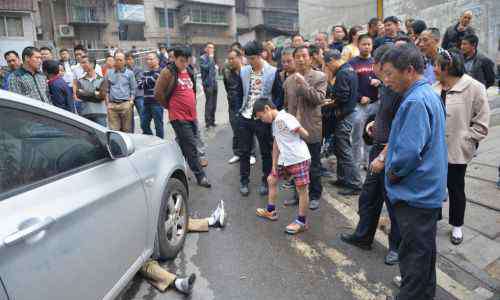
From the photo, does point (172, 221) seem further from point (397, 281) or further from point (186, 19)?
point (186, 19)

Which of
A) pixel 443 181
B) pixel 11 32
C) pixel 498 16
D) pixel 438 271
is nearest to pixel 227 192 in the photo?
pixel 438 271

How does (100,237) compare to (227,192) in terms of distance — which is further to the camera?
(227,192)

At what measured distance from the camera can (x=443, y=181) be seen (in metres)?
2.22

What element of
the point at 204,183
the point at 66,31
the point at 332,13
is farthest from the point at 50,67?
the point at 66,31

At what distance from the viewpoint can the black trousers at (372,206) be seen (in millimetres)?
3131

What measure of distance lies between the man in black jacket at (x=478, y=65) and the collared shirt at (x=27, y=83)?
5.73 meters

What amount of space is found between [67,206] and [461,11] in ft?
50.3

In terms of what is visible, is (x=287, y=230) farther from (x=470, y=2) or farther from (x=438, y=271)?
(x=470, y=2)

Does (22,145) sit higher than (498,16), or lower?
lower

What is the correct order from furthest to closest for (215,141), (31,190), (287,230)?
(215,141) < (287,230) < (31,190)

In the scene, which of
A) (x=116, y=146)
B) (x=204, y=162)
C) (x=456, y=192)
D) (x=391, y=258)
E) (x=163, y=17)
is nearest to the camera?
(x=116, y=146)

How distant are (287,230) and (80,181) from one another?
222 centimetres

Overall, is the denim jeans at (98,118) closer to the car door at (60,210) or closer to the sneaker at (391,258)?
the car door at (60,210)

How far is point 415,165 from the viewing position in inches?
83.9
